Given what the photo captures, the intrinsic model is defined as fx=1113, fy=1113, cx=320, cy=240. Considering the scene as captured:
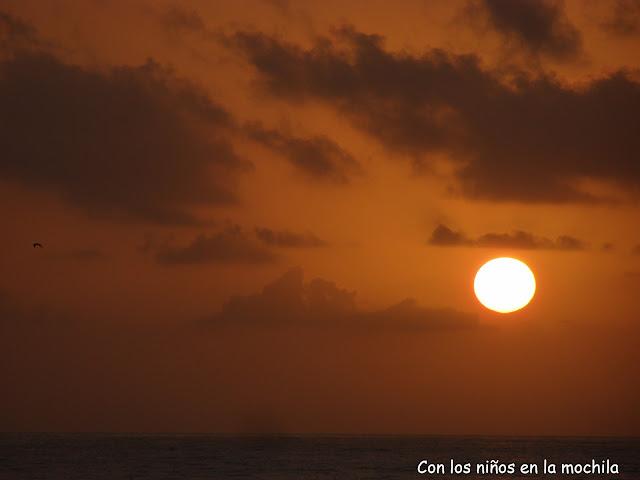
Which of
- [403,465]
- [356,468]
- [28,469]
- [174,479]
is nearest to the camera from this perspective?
[174,479]

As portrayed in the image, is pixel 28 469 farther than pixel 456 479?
Yes

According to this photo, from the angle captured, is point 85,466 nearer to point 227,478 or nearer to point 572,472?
point 227,478

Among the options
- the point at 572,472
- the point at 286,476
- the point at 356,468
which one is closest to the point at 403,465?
the point at 356,468

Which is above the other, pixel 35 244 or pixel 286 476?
pixel 35 244

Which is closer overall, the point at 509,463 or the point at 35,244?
the point at 35,244

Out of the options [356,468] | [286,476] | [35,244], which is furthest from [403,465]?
[35,244]

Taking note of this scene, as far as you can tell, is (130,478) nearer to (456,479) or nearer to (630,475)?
(456,479)

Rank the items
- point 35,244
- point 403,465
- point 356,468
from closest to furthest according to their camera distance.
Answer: point 35,244 < point 356,468 < point 403,465

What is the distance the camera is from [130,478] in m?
145

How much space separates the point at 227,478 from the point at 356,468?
34.6 metres

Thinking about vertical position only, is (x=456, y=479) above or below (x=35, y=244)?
below

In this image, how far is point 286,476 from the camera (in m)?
150

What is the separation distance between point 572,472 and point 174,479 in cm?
6359

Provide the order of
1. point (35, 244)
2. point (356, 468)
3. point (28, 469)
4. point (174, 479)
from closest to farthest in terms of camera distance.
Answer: point (35, 244)
point (174, 479)
point (28, 469)
point (356, 468)
